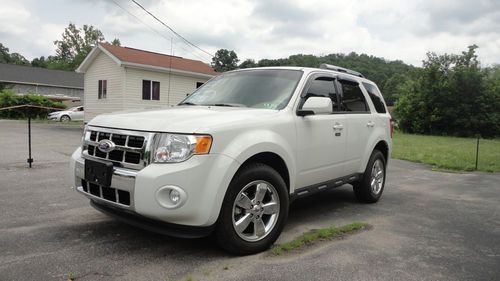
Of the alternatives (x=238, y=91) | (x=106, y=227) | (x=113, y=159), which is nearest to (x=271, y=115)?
(x=238, y=91)

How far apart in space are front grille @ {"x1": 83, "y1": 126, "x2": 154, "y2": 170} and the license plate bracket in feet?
0.29

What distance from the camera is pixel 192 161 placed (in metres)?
3.27

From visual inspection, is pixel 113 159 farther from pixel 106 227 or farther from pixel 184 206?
pixel 106 227

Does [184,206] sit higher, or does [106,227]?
[184,206]

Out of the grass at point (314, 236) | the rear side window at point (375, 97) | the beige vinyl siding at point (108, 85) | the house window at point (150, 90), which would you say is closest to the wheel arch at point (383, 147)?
the rear side window at point (375, 97)

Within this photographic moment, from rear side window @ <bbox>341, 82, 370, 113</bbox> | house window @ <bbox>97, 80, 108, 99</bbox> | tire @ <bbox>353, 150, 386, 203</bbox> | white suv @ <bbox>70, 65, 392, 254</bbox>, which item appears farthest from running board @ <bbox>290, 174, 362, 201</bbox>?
house window @ <bbox>97, 80, 108, 99</bbox>

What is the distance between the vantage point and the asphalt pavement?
3.32 meters

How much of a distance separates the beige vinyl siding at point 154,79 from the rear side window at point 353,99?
14337 millimetres

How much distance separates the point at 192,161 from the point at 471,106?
34671 mm

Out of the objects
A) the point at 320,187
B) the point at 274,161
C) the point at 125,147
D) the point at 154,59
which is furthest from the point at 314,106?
the point at 154,59

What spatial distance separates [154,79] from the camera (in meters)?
21.0

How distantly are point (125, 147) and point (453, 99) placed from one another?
3444 centimetres

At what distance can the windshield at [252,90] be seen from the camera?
447 cm

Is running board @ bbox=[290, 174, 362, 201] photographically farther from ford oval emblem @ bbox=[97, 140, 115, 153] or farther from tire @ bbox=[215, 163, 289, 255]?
ford oval emblem @ bbox=[97, 140, 115, 153]
